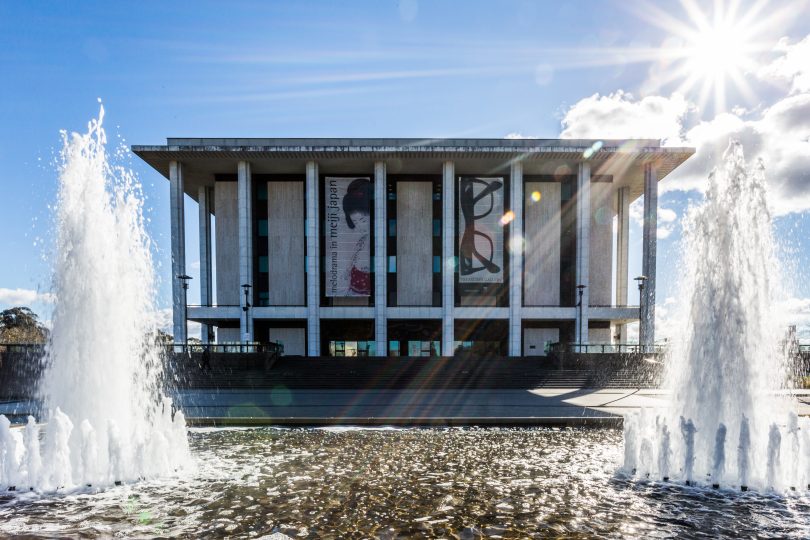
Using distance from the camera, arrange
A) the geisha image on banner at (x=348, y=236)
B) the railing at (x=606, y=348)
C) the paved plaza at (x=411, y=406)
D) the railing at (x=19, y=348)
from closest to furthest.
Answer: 1. the paved plaza at (x=411, y=406)
2. the railing at (x=19, y=348)
3. the railing at (x=606, y=348)
4. the geisha image on banner at (x=348, y=236)

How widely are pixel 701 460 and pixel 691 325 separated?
9.51 ft

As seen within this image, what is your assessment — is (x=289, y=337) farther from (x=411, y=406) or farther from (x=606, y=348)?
(x=411, y=406)

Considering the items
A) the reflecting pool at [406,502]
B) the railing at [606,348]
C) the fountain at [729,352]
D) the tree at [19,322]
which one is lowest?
the tree at [19,322]

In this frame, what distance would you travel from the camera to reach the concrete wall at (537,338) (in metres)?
42.9

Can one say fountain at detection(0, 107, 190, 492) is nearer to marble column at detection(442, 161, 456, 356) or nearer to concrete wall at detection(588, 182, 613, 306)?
marble column at detection(442, 161, 456, 356)

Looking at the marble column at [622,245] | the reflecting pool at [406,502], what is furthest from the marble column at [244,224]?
the marble column at [622,245]

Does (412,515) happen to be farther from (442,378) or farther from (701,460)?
(442,378)

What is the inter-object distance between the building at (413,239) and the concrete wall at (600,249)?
0.13 metres

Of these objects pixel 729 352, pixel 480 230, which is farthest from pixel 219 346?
pixel 729 352

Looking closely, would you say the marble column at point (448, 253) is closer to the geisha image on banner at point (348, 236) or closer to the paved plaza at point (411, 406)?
the geisha image on banner at point (348, 236)

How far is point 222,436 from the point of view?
39.9 feet

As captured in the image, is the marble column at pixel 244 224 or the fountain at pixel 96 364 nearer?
the fountain at pixel 96 364

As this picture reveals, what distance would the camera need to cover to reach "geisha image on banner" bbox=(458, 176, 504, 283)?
133 feet

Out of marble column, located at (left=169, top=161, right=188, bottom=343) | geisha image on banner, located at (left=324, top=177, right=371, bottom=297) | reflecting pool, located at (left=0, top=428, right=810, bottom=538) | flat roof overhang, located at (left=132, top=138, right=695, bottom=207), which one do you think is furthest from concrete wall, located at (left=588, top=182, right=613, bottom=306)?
reflecting pool, located at (left=0, top=428, right=810, bottom=538)
